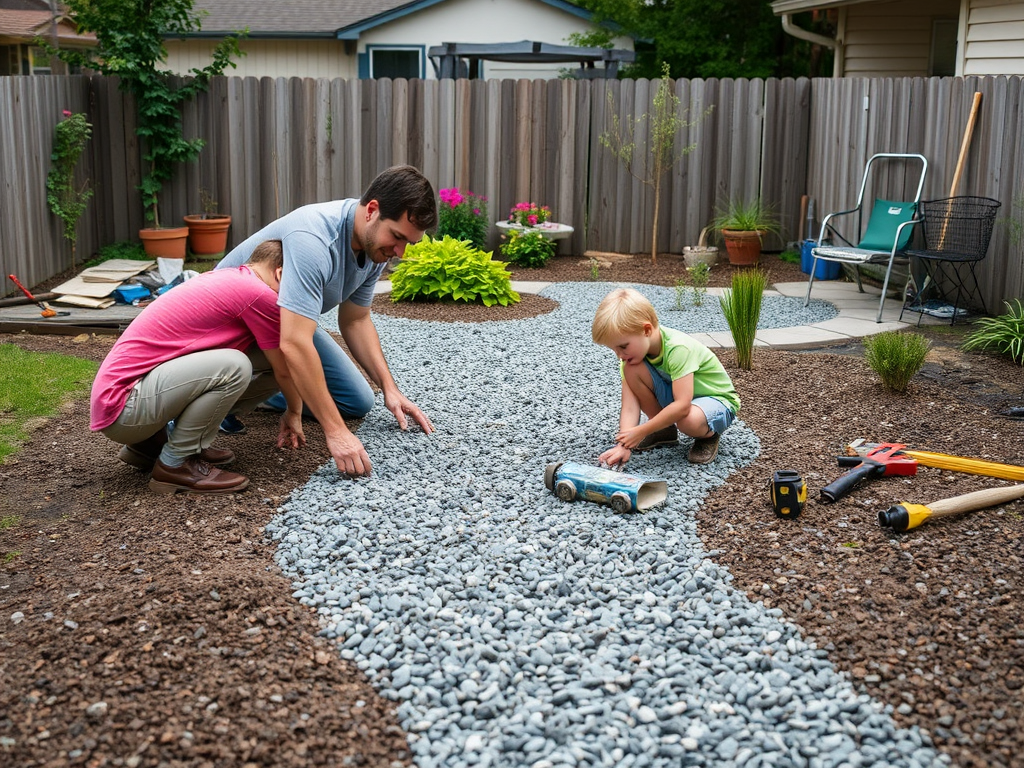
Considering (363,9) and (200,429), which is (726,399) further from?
(363,9)

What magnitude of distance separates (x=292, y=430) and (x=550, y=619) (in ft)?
5.33

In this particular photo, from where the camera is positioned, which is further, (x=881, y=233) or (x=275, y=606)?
(x=881, y=233)

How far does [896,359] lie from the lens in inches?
191

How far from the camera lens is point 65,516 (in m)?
3.46

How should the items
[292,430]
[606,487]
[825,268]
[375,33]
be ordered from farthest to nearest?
[375,33] < [825,268] < [292,430] < [606,487]

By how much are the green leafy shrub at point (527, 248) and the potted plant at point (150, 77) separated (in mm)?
3111

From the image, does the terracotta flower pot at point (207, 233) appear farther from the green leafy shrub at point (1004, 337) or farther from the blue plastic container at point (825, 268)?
the green leafy shrub at point (1004, 337)

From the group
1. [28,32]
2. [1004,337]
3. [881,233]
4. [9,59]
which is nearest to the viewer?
[1004,337]

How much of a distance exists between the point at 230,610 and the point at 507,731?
87cm

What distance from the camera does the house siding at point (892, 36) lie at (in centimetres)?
1180

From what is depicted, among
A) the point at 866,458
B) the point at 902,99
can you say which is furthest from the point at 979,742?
the point at 902,99

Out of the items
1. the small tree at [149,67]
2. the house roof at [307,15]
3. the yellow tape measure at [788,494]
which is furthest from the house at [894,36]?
the yellow tape measure at [788,494]

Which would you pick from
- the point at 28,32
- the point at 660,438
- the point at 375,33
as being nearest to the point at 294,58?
the point at 375,33

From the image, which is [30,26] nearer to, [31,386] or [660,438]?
[31,386]
